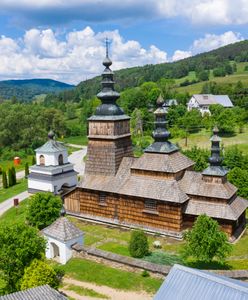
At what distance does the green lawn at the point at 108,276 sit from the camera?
62.3 feet

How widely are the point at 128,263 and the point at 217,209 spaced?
779cm

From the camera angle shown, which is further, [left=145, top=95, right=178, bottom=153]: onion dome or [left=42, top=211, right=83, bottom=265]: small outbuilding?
[left=145, top=95, right=178, bottom=153]: onion dome

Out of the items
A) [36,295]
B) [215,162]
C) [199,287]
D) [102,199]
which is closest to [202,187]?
[215,162]

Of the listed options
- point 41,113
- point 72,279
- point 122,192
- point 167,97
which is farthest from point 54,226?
point 167,97

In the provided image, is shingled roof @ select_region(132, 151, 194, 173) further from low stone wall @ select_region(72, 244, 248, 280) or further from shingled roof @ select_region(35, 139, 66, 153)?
shingled roof @ select_region(35, 139, 66, 153)

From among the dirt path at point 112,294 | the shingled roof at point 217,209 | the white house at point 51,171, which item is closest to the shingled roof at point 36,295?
the dirt path at point 112,294

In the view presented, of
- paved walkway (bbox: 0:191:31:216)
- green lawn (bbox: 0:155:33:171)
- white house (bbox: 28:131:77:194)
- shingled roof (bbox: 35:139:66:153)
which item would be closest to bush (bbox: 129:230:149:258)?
white house (bbox: 28:131:77:194)

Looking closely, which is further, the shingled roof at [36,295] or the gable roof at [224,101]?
the gable roof at [224,101]

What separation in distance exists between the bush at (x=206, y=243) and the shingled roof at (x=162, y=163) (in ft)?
22.2

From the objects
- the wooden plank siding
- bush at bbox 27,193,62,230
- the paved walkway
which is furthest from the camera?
the paved walkway

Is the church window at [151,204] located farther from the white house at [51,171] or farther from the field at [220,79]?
the field at [220,79]

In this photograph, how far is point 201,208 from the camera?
2567 cm

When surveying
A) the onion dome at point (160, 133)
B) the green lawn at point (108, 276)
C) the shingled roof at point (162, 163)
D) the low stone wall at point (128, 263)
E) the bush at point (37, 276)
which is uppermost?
the onion dome at point (160, 133)

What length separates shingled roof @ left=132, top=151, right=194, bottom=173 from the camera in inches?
1060
